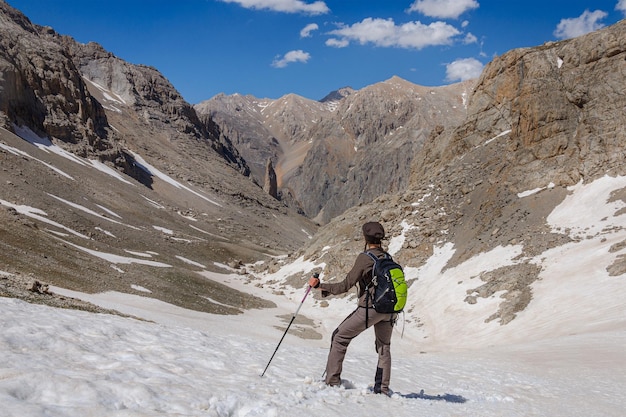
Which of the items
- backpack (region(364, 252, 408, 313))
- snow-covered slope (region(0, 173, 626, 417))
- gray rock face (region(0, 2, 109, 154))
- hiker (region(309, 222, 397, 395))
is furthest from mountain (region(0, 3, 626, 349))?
backpack (region(364, 252, 408, 313))

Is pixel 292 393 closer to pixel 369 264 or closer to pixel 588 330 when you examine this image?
pixel 369 264

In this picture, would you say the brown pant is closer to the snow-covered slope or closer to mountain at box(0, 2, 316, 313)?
the snow-covered slope

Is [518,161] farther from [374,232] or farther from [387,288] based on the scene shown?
[387,288]

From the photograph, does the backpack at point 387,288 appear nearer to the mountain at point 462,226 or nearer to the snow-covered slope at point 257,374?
the snow-covered slope at point 257,374

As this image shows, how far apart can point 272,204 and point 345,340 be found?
148 meters

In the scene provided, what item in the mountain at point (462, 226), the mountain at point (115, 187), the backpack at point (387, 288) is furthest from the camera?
the mountain at point (115, 187)

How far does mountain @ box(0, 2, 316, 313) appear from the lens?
36.9 metres

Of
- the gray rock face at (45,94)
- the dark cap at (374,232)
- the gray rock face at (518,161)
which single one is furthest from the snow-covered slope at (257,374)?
the gray rock face at (45,94)

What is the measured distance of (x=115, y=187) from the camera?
88250 mm

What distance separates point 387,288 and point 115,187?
89.0 m

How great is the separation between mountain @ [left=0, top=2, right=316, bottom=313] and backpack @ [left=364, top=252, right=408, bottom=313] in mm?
23423

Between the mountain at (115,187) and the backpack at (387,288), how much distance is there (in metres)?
23.4

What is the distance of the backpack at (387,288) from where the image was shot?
7727 millimetres

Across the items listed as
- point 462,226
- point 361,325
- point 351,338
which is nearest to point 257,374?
point 351,338
